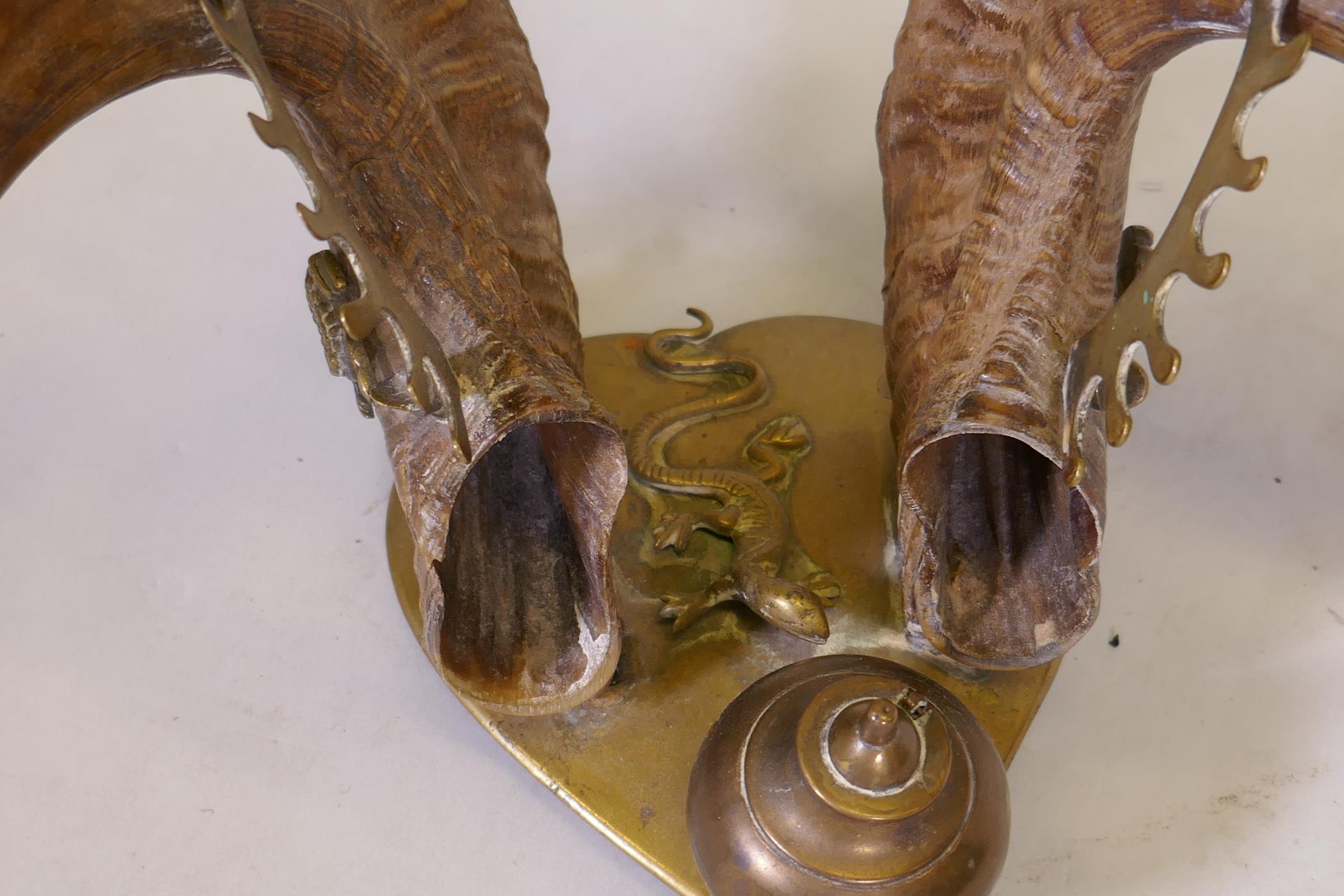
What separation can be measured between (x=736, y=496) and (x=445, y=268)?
14.0 inches

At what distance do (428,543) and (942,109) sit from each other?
0.52m

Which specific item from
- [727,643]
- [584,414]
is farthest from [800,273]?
[584,414]

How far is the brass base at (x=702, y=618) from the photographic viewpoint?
103 cm

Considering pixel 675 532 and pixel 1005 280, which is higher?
pixel 1005 280

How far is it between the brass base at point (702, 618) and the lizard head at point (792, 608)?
0.14ft

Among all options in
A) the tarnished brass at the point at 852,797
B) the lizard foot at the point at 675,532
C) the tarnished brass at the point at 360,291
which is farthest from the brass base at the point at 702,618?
the tarnished brass at the point at 360,291

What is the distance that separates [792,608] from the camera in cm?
107

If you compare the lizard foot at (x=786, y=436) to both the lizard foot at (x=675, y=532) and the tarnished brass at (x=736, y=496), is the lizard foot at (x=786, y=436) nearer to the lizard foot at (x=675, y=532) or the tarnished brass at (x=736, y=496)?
the tarnished brass at (x=736, y=496)

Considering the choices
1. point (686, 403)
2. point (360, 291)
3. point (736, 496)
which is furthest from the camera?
point (686, 403)

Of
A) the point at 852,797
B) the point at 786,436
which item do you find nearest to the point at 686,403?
the point at 786,436

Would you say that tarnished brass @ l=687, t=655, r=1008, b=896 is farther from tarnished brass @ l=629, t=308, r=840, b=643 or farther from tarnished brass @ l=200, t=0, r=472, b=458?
tarnished brass @ l=200, t=0, r=472, b=458

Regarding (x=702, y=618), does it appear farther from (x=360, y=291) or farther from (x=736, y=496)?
(x=360, y=291)

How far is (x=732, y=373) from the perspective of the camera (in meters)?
1.33

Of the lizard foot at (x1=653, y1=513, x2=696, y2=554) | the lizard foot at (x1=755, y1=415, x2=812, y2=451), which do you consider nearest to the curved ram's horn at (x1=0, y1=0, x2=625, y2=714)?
the lizard foot at (x1=653, y1=513, x2=696, y2=554)
